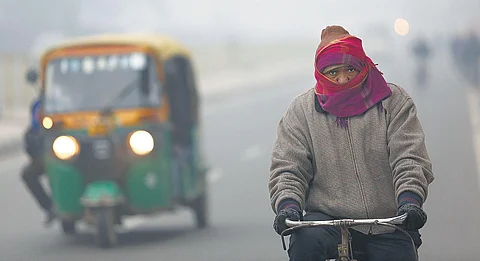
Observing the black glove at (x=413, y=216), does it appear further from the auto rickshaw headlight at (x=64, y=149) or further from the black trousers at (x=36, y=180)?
the black trousers at (x=36, y=180)

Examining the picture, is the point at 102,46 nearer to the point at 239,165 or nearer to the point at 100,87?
the point at 100,87

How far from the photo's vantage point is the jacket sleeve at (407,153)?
5.05 m

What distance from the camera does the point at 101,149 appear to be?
1200 centimetres

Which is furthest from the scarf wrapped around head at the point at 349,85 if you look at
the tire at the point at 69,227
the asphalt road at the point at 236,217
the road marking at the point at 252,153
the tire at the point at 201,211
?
the road marking at the point at 252,153

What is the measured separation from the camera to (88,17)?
91.4 ft

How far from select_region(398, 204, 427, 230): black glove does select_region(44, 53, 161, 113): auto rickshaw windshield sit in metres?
7.79

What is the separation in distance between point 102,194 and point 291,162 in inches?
259

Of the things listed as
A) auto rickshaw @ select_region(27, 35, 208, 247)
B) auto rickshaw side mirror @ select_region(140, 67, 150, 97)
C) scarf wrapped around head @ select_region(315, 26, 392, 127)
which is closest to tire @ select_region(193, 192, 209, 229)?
auto rickshaw @ select_region(27, 35, 208, 247)

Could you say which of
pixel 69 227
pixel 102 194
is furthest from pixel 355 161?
pixel 69 227

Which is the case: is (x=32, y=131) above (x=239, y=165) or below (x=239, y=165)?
below

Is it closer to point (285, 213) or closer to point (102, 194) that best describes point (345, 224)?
point (285, 213)

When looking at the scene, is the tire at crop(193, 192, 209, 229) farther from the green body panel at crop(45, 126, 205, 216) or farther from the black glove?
the black glove

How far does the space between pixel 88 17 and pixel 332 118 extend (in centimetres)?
2289

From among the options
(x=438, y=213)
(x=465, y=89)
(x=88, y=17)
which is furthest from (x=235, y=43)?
(x=438, y=213)
